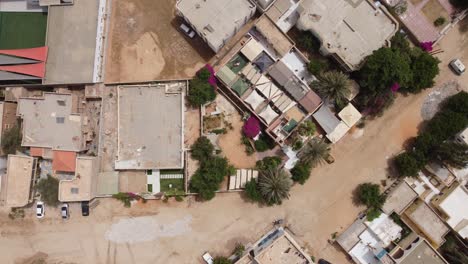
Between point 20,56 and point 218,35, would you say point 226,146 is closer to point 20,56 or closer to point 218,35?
point 218,35

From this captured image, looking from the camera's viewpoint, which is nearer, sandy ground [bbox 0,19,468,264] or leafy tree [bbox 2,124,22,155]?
leafy tree [bbox 2,124,22,155]

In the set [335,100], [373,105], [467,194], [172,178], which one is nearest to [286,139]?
[335,100]

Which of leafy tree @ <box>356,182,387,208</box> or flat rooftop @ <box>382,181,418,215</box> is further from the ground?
leafy tree @ <box>356,182,387,208</box>

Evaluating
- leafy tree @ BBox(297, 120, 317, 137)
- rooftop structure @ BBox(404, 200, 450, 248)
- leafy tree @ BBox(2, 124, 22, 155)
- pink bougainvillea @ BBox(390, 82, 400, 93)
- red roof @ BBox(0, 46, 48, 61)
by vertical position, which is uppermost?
red roof @ BBox(0, 46, 48, 61)

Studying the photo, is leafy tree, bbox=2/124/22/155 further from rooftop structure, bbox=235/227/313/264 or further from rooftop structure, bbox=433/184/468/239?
rooftop structure, bbox=433/184/468/239

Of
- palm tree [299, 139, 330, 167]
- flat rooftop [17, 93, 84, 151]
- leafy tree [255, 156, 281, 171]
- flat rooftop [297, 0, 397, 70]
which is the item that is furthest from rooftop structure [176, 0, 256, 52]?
flat rooftop [17, 93, 84, 151]

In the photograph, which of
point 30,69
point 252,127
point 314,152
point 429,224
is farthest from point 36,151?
point 429,224

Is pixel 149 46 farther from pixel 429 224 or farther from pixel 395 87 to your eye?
pixel 429 224
